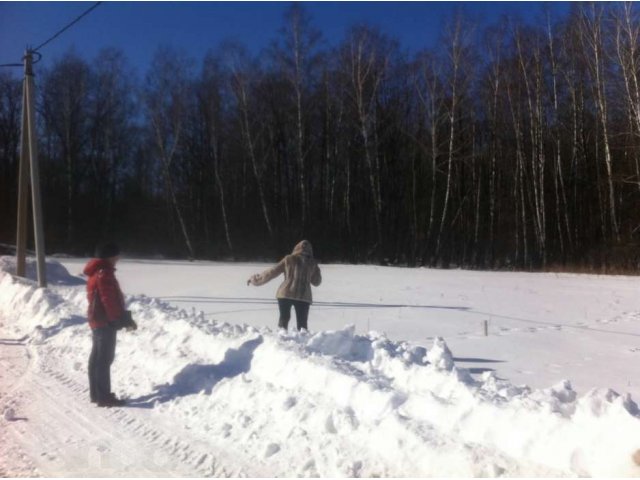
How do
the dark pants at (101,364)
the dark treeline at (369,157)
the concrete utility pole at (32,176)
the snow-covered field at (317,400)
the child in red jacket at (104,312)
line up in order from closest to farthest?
the snow-covered field at (317,400), the dark pants at (101,364), the child in red jacket at (104,312), the concrete utility pole at (32,176), the dark treeline at (369,157)

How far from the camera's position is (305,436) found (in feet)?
15.5

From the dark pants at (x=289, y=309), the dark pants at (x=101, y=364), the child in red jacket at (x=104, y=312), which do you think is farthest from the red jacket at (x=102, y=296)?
the dark pants at (x=289, y=309)

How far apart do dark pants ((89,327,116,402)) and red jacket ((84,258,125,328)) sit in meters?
0.11

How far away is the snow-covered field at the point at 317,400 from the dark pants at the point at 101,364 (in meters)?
0.16

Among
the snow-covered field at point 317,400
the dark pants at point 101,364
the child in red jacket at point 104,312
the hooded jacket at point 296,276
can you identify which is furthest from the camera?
the hooded jacket at point 296,276

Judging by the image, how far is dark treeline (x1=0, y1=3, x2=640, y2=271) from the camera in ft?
91.2

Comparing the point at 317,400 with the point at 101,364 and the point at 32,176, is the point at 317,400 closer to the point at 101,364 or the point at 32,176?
the point at 101,364

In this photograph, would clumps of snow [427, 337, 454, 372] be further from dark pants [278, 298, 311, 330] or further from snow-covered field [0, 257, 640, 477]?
dark pants [278, 298, 311, 330]

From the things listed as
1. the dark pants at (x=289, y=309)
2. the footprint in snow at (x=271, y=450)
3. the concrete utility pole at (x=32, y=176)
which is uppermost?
the concrete utility pole at (x=32, y=176)

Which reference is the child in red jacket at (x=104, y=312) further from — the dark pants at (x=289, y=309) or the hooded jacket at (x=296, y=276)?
the dark pants at (x=289, y=309)

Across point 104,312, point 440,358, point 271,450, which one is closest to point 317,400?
point 271,450

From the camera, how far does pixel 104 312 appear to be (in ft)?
20.1

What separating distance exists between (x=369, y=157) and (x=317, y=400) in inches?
1041

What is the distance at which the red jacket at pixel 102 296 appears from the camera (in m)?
6.09
